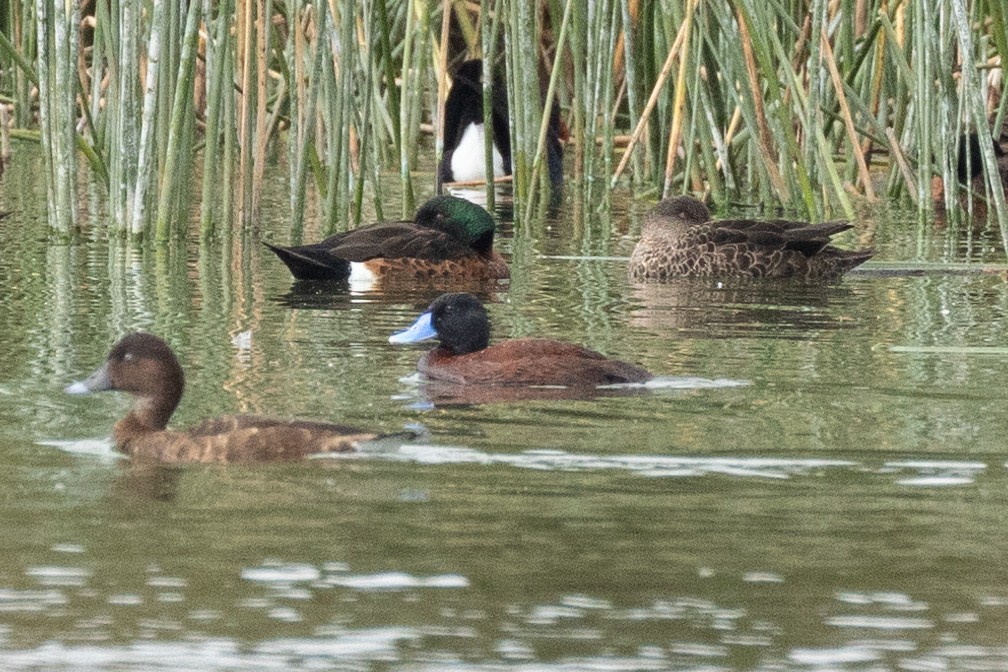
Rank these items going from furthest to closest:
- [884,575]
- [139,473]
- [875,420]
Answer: [875,420]
[139,473]
[884,575]

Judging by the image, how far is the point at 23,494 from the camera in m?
4.96

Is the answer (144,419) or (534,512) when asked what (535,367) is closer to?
(144,419)

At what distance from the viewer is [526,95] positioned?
1107 centimetres

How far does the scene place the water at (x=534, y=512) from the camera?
3.87 m

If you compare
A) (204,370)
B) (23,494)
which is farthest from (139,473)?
(204,370)

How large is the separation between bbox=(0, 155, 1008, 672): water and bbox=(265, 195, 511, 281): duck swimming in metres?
1.44

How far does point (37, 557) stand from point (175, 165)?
18.7 ft

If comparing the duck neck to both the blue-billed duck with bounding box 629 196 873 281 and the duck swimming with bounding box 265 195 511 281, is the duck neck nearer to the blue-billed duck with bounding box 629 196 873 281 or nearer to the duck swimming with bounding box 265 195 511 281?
the duck swimming with bounding box 265 195 511 281

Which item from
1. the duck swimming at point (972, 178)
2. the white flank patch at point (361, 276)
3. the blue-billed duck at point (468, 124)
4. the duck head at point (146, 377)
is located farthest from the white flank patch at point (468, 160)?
the duck head at point (146, 377)

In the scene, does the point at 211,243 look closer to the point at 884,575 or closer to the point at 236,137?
the point at 236,137

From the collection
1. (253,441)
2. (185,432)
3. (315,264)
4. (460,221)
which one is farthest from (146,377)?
(460,221)

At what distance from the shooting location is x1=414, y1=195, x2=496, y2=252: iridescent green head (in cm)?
1035

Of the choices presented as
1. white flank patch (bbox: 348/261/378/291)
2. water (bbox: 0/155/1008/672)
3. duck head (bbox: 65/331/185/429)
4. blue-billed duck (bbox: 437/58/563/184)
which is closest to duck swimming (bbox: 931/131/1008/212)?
blue-billed duck (bbox: 437/58/563/184)

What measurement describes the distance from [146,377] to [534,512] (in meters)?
1.49
